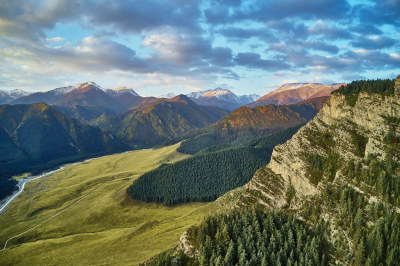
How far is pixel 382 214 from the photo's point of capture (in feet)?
242

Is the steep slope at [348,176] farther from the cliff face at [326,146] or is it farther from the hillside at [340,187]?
the hillside at [340,187]

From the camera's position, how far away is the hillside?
72.0 m

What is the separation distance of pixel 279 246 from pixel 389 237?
30.5m

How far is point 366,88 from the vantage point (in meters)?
103

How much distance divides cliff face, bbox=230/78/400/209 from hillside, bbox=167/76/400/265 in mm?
303

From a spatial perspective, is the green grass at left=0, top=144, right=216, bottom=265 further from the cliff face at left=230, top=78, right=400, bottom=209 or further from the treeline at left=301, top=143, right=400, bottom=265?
the treeline at left=301, top=143, right=400, bottom=265

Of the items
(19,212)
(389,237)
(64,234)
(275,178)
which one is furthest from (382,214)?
(19,212)

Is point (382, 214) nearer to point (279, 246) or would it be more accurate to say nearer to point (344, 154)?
point (344, 154)

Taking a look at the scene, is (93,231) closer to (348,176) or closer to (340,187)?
(340,187)

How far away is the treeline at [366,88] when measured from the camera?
97694 millimetres

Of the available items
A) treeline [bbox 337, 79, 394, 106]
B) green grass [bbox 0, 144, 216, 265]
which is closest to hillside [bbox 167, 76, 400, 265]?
treeline [bbox 337, 79, 394, 106]

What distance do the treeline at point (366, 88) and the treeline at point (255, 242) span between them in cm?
5979

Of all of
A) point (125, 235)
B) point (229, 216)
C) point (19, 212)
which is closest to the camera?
point (229, 216)

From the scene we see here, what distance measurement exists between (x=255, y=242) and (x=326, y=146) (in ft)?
165
